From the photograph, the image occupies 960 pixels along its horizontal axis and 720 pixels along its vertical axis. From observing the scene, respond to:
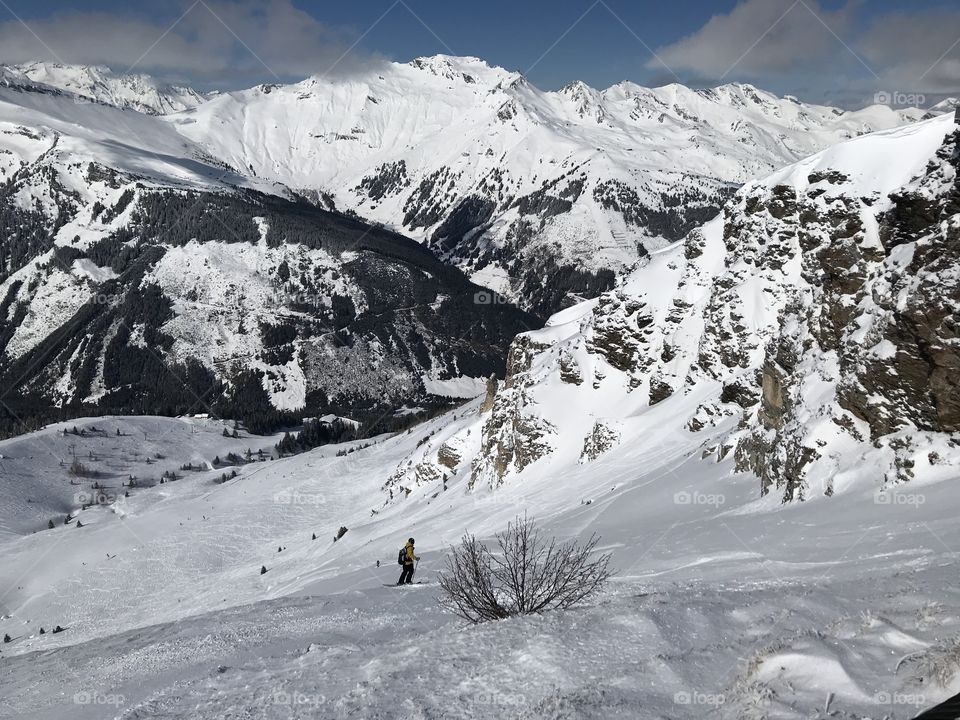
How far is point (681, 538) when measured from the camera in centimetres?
2158

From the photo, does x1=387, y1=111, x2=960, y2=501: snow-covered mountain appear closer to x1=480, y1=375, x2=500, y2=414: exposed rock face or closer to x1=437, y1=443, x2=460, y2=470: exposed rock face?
x1=437, y1=443, x2=460, y2=470: exposed rock face

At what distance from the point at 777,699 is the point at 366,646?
7322 millimetres

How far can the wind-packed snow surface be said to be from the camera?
9312mm

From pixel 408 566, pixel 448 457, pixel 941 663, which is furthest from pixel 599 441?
pixel 941 663

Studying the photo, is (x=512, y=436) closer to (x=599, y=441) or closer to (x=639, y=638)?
(x=599, y=441)

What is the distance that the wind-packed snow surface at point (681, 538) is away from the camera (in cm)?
931

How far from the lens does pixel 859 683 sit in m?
7.81

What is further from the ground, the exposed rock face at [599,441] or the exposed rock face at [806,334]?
the exposed rock face at [806,334]

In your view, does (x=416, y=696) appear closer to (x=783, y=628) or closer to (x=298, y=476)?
(x=783, y=628)

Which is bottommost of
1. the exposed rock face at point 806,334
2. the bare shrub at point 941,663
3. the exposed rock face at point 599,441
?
the bare shrub at point 941,663

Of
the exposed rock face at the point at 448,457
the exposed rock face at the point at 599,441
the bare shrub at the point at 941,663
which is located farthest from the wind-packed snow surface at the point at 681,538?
the exposed rock face at the point at 448,457

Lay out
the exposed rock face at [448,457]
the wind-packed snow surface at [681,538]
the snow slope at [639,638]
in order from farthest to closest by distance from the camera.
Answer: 1. the exposed rock face at [448,457]
2. the wind-packed snow surface at [681,538]
3. the snow slope at [639,638]

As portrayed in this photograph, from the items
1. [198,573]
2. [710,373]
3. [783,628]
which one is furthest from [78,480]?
[783,628]

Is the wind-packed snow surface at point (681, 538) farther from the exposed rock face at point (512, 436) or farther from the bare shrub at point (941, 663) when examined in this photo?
the exposed rock face at point (512, 436)
